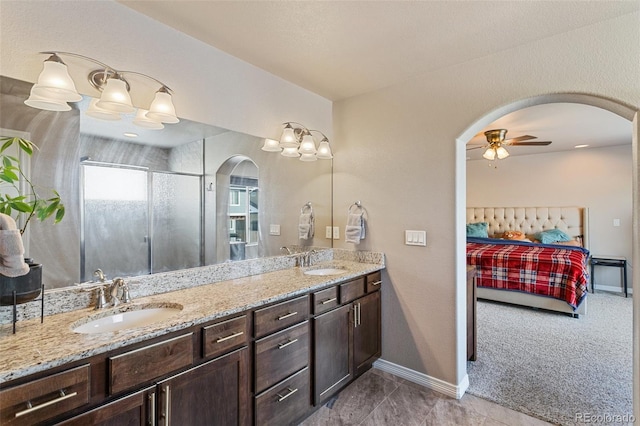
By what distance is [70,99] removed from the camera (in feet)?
4.76

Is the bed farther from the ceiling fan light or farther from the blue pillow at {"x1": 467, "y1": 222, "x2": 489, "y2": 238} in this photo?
the ceiling fan light

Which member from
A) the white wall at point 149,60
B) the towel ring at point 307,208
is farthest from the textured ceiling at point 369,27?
the towel ring at point 307,208

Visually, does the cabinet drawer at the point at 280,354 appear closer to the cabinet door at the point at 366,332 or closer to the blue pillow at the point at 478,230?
the cabinet door at the point at 366,332

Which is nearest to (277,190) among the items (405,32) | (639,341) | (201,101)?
(201,101)

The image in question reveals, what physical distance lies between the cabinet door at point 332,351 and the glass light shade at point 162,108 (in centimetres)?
151

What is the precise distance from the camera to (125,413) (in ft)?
3.81

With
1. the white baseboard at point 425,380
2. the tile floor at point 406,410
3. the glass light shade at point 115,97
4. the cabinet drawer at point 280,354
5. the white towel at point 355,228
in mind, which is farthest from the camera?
the white towel at point 355,228

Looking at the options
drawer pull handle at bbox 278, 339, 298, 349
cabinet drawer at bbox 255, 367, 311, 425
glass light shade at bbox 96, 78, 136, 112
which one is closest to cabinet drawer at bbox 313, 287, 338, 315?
drawer pull handle at bbox 278, 339, 298, 349

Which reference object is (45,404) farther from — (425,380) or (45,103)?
(425,380)

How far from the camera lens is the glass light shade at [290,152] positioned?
101 inches

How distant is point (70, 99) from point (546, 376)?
373 cm

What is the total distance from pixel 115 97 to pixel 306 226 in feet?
5.72

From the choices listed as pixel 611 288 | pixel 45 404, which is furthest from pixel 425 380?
pixel 611 288

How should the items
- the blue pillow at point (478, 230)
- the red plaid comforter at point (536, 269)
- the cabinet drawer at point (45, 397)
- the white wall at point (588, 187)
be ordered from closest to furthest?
the cabinet drawer at point (45, 397)
the red plaid comforter at point (536, 269)
the white wall at point (588, 187)
the blue pillow at point (478, 230)
